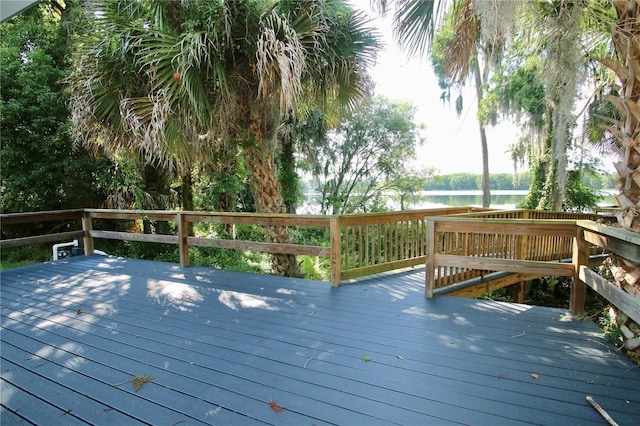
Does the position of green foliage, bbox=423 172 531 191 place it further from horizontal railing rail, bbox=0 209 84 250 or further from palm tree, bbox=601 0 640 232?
horizontal railing rail, bbox=0 209 84 250

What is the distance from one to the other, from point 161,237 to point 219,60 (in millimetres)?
2863

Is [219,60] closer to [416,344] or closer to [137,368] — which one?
[137,368]

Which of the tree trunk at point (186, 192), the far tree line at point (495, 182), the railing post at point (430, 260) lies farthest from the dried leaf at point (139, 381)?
the far tree line at point (495, 182)

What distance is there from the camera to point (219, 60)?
3953 mm

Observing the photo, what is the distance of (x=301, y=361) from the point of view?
2.23m

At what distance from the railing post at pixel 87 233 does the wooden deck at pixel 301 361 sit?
2.29 meters

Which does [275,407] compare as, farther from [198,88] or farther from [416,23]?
[198,88]

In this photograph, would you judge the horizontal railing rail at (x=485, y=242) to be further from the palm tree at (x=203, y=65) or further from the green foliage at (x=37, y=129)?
the green foliage at (x=37, y=129)

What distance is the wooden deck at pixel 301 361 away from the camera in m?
1.71

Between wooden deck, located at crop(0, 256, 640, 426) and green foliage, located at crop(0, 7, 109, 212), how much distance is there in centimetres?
356

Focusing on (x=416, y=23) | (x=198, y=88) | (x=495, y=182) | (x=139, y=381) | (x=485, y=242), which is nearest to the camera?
(x=139, y=381)

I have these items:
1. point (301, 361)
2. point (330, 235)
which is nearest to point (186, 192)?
point (330, 235)

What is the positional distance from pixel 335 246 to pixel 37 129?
20.3 feet

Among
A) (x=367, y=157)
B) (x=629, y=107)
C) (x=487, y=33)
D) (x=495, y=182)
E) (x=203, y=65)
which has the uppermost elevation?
(x=203, y=65)
